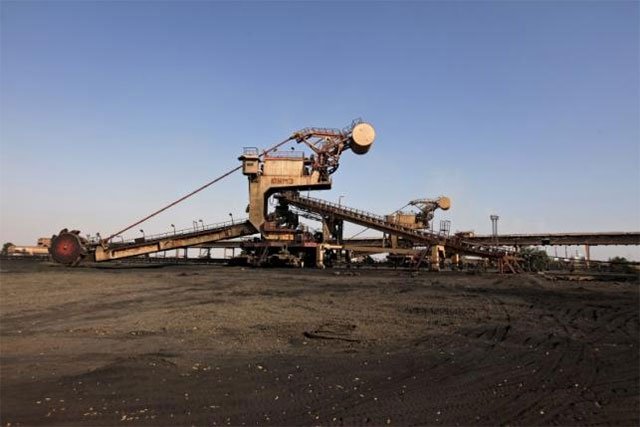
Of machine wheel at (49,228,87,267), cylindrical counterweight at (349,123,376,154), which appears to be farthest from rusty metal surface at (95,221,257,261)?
cylindrical counterweight at (349,123,376,154)

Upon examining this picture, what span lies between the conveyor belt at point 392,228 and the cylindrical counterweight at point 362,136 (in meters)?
9.01

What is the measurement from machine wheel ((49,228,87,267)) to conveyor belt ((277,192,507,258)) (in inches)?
1038

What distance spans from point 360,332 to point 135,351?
5.99 metres

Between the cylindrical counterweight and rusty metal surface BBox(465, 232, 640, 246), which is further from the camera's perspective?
rusty metal surface BBox(465, 232, 640, 246)

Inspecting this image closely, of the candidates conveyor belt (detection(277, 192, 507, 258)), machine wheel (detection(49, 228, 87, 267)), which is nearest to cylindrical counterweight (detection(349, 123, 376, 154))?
conveyor belt (detection(277, 192, 507, 258))

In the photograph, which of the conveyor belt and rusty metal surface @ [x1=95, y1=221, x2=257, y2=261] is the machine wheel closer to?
rusty metal surface @ [x1=95, y1=221, x2=257, y2=261]

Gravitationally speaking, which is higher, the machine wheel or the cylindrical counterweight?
the cylindrical counterweight

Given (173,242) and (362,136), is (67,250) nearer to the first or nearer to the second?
(173,242)

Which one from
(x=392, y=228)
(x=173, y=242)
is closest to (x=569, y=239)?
(x=392, y=228)

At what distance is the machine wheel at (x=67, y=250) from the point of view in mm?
56344

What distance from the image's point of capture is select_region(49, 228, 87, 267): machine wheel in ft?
185

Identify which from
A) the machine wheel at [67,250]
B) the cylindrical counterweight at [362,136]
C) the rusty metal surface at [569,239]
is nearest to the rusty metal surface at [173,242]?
the machine wheel at [67,250]

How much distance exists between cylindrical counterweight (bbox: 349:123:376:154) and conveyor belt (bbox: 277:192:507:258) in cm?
901

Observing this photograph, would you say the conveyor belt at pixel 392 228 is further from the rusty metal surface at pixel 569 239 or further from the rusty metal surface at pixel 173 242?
the rusty metal surface at pixel 569 239
